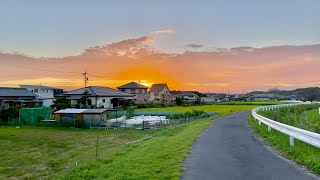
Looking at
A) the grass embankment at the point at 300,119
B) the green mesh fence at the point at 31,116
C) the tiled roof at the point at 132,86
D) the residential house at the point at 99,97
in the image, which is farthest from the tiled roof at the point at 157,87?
the grass embankment at the point at 300,119

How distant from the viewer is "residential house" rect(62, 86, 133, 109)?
68.1m

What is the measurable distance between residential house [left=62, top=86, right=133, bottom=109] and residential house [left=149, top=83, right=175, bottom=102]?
3515 centimetres

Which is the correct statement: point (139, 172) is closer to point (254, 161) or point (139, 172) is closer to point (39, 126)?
point (254, 161)

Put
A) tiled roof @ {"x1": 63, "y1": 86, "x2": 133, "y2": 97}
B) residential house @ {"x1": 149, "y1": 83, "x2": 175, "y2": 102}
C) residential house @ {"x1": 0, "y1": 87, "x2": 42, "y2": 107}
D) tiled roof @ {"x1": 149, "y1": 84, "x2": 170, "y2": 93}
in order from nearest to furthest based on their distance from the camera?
1. residential house @ {"x1": 0, "y1": 87, "x2": 42, "y2": 107}
2. tiled roof @ {"x1": 63, "y1": 86, "x2": 133, "y2": 97}
3. residential house @ {"x1": 149, "y1": 83, "x2": 175, "y2": 102}
4. tiled roof @ {"x1": 149, "y1": 84, "x2": 170, "y2": 93}

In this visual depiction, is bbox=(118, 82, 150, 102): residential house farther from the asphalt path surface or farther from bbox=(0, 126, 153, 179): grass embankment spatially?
the asphalt path surface

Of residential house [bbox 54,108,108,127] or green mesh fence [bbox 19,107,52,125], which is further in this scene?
green mesh fence [bbox 19,107,52,125]

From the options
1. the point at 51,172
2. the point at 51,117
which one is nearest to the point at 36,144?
the point at 51,172

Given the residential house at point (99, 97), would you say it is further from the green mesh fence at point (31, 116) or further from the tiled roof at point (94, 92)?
the green mesh fence at point (31, 116)

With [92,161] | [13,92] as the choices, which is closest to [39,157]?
[92,161]

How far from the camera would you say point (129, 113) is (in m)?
51.8

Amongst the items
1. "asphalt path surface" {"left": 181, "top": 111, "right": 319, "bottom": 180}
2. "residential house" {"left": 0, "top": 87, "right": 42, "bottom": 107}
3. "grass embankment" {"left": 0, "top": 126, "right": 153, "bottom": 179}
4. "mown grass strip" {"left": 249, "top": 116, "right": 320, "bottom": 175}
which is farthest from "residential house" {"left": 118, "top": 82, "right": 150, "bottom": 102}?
"asphalt path surface" {"left": 181, "top": 111, "right": 319, "bottom": 180}

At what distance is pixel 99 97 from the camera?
68.9 m

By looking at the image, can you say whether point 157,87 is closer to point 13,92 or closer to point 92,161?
point 13,92

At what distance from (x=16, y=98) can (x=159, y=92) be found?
60.1 metres
